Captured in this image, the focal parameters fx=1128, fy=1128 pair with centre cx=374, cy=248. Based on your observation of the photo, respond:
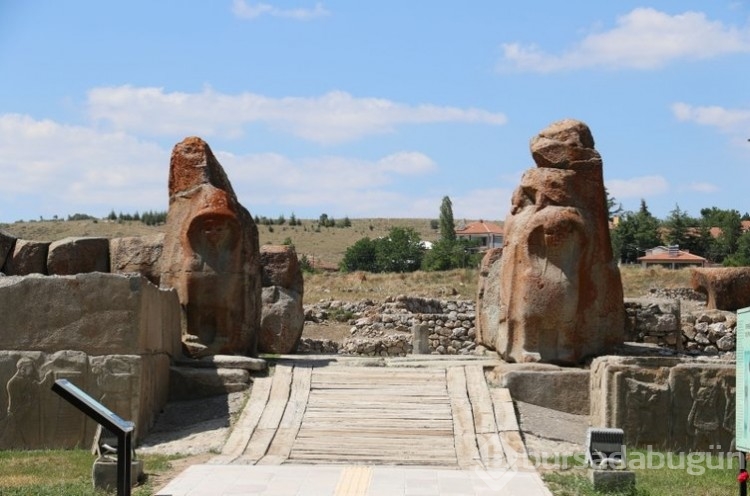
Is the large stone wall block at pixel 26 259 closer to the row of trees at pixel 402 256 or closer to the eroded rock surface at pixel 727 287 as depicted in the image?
the eroded rock surface at pixel 727 287

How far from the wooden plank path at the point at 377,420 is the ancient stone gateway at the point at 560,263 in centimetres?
100

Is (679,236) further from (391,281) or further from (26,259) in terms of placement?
(26,259)

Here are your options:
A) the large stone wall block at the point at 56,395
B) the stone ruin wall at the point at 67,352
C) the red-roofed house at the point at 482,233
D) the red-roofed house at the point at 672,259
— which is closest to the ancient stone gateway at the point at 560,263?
the stone ruin wall at the point at 67,352

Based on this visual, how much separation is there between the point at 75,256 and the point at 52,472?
5.71m

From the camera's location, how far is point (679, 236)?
72312 mm

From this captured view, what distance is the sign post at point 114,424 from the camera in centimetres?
827

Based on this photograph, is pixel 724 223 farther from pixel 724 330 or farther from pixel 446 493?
pixel 446 493

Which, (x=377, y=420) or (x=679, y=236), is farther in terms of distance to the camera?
(x=679, y=236)

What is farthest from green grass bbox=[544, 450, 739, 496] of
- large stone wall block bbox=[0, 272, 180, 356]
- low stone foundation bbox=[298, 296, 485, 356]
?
low stone foundation bbox=[298, 296, 485, 356]

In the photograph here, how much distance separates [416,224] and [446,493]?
94.2 metres

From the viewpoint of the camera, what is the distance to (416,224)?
104m

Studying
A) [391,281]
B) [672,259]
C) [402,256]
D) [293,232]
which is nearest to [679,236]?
[672,259]

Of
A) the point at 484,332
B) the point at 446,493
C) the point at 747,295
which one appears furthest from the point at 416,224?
the point at 446,493

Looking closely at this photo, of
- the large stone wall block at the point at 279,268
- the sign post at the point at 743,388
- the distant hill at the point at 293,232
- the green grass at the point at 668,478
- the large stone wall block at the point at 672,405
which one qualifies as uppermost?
the distant hill at the point at 293,232
